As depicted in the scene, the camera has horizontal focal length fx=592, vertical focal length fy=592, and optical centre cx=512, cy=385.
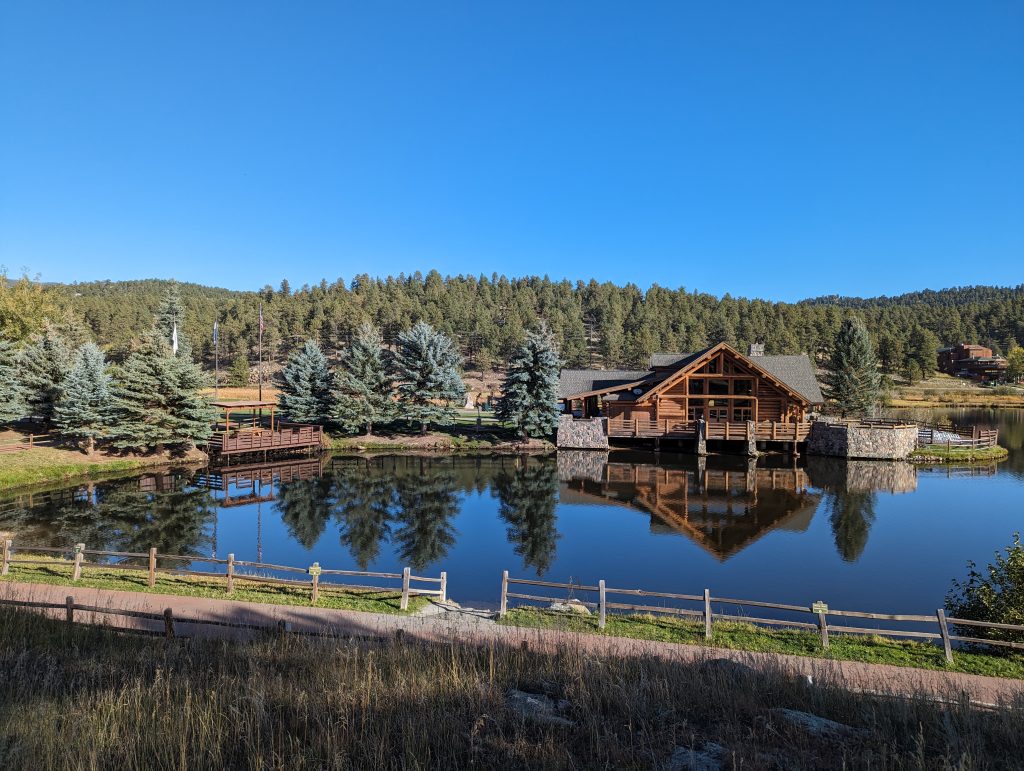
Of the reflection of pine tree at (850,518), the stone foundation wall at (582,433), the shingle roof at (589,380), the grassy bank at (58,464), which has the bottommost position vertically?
the reflection of pine tree at (850,518)

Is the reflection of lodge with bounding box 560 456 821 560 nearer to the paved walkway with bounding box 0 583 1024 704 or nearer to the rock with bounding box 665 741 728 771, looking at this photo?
the paved walkway with bounding box 0 583 1024 704

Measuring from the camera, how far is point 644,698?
5.56 meters

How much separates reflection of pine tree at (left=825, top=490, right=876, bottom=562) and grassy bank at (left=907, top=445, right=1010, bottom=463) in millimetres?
11377

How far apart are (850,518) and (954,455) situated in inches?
712

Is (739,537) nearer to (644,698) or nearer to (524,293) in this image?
(644,698)

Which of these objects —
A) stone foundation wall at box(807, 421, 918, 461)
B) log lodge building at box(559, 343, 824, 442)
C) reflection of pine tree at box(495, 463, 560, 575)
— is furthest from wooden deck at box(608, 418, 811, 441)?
reflection of pine tree at box(495, 463, 560, 575)

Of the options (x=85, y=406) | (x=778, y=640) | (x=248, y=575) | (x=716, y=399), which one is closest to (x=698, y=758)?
(x=778, y=640)

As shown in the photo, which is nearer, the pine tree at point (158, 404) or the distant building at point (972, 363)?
the pine tree at point (158, 404)

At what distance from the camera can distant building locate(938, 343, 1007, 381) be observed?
335 feet

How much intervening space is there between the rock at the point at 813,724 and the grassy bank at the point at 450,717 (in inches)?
1.6

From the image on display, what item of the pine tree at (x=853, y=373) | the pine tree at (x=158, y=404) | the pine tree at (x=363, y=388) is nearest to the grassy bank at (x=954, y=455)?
the pine tree at (x=853, y=373)

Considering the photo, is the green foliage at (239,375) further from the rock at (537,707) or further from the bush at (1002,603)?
the rock at (537,707)

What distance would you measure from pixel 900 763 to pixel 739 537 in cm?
1620

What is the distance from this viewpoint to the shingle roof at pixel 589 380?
43250 millimetres
